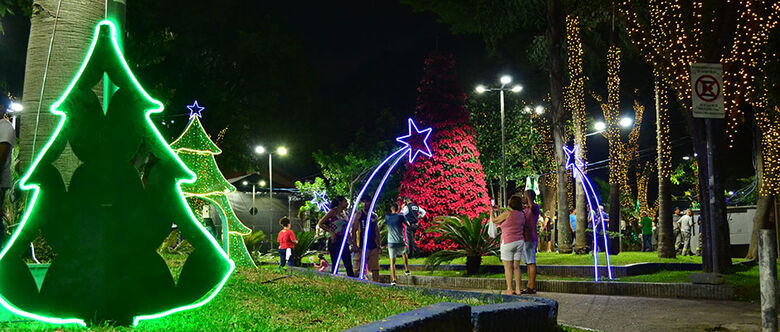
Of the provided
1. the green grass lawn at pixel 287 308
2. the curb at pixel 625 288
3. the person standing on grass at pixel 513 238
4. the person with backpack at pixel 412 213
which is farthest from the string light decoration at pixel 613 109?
the green grass lawn at pixel 287 308

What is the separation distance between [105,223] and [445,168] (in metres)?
16.1

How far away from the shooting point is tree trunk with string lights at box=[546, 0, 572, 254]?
22281 mm

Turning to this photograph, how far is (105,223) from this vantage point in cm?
499

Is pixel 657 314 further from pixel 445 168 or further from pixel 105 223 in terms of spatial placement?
pixel 445 168

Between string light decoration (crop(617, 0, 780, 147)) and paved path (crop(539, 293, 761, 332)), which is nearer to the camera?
paved path (crop(539, 293, 761, 332))

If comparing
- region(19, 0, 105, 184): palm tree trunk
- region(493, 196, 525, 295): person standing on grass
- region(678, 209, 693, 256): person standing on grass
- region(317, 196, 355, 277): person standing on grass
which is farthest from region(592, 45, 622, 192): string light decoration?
region(19, 0, 105, 184): palm tree trunk

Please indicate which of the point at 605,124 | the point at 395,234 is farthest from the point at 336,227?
the point at 605,124

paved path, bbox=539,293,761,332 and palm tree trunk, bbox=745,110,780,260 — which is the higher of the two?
palm tree trunk, bbox=745,110,780,260

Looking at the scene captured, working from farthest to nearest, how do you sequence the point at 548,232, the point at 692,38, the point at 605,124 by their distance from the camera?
1. the point at 605,124
2. the point at 548,232
3. the point at 692,38

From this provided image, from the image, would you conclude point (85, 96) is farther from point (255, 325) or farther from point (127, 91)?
point (255, 325)

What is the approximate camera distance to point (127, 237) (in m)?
5.02

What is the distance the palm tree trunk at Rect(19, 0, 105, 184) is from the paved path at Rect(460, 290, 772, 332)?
623cm

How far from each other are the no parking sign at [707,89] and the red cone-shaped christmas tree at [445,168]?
34.4 ft

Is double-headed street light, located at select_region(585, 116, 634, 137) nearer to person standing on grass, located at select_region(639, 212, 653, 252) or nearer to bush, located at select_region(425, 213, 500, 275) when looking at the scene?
person standing on grass, located at select_region(639, 212, 653, 252)
